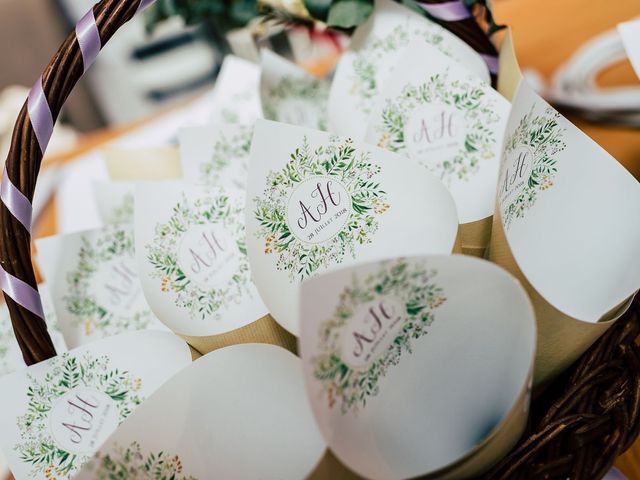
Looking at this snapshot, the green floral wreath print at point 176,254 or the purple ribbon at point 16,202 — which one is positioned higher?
the purple ribbon at point 16,202

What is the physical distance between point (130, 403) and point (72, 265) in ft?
0.66

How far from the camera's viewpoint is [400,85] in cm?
52

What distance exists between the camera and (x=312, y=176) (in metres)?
0.45

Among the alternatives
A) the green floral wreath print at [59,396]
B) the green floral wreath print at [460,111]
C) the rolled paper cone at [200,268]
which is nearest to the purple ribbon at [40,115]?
the rolled paper cone at [200,268]

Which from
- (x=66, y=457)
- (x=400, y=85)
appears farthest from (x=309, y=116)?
(x=66, y=457)

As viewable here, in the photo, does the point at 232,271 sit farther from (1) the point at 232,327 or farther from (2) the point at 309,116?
(2) the point at 309,116

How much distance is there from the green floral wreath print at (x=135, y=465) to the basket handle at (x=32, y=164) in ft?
0.50

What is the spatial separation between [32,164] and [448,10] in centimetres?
47

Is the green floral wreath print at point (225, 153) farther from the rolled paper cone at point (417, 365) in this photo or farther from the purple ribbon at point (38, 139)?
the rolled paper cone at point (417, 365)

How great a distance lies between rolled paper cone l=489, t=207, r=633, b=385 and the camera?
1.37 ft

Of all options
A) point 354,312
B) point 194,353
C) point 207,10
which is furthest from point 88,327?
point 207,10

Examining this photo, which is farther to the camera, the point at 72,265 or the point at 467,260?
the point at 72,265

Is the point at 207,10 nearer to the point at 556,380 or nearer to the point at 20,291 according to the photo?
the point at 20,291

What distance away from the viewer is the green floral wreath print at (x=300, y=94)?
692 millimetres
